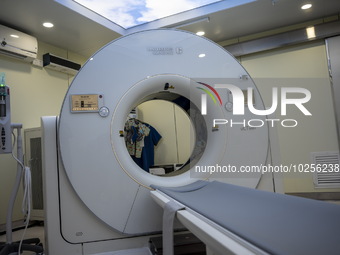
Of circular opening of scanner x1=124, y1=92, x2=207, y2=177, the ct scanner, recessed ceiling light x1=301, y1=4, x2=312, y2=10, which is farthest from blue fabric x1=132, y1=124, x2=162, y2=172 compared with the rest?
recessed ceiling light x1=301, y1=4, x2=312, y2=10

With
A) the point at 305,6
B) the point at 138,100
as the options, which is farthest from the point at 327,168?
the point at 305,6

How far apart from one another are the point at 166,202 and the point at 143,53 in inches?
26.8

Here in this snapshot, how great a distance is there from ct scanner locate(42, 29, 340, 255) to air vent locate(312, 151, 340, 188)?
1.80 ft

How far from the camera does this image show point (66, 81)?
3367mm

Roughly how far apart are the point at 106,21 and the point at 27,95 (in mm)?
1147

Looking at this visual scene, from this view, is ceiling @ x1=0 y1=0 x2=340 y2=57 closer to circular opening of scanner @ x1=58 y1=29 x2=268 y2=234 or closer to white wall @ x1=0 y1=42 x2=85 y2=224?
white wall @ x1=0 y1=42 x2=85 y2=224

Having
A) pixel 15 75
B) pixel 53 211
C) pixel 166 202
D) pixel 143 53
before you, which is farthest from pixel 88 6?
pixel 166 202

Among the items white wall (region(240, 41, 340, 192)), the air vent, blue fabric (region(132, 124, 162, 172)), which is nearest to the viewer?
the air vent

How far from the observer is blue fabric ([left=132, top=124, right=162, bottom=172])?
2.48m

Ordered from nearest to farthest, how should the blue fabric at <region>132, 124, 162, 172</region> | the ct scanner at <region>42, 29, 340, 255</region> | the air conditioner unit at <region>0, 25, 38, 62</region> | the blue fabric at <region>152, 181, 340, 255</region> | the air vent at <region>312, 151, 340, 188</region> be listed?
the blue fabric at <region>152, 181, 340, 255</region>
the ct scanner at <region>42, 29, 340, 255</region>
the air vent at <region>312, 151, 340, 188</region>
the blue fabric at <region>132, 124, 162, 172</region>
the air conditioner unit at <region>0, 25, 38, 62</region>

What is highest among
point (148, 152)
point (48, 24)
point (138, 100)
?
point (48, 24)

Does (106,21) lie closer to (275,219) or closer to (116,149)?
(116,149)

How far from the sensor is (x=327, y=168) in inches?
63.1

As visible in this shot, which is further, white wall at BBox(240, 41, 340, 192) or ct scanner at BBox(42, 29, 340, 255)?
white wall at BBox(240, 41, 340, 192)
